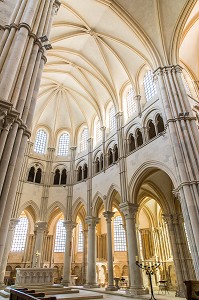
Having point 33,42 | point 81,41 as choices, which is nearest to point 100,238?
point 81,41

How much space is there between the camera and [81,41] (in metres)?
19.5

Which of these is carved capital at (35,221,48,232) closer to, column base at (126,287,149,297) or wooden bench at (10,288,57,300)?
column base at (126,287,149,297)

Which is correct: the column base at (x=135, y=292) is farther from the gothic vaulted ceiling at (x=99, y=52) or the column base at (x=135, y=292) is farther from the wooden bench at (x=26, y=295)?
the gothic vaulted ceiling at (x=99, y=52)

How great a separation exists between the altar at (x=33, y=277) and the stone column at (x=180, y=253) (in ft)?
26.0

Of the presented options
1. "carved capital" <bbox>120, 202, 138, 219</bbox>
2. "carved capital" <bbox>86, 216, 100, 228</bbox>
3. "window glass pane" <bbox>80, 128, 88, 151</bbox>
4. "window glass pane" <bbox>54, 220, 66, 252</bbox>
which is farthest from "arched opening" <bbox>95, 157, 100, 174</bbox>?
"window glass pane" <bbox>54, 220, 66, 252</bbox>

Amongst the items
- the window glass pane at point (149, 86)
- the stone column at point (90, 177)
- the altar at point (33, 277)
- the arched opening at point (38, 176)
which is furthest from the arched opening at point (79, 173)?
the window glass pane at point (149, 86)

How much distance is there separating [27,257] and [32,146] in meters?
11.7

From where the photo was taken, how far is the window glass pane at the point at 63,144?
25570 mm

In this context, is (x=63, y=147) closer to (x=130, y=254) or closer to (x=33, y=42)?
(x=130, y=254)

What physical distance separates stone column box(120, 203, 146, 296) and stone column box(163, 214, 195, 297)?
2.44 metres

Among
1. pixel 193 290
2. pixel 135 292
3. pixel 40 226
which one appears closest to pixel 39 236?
pixel 40 226

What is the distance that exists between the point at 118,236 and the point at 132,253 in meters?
12.1

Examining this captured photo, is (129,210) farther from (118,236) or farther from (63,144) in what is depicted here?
(63,144)

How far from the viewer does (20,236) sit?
80.8ft
